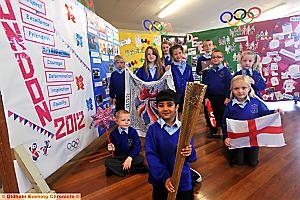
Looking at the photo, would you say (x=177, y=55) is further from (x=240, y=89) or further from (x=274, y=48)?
(x=274, y=48)

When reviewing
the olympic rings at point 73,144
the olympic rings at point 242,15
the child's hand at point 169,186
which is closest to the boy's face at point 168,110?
the child's hand at point 169,186

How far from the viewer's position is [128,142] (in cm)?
224

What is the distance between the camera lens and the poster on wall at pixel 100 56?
119 inches

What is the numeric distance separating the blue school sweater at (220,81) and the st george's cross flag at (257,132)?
847 mm

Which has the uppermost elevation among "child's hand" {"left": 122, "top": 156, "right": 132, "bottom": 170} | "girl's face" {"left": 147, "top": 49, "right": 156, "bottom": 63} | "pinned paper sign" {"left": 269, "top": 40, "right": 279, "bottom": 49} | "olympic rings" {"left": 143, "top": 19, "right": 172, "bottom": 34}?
"olympic rings" {"left": 143, "top": 19, "right": 172, "bottom": 34}

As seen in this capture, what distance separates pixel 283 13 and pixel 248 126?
860 centimetres

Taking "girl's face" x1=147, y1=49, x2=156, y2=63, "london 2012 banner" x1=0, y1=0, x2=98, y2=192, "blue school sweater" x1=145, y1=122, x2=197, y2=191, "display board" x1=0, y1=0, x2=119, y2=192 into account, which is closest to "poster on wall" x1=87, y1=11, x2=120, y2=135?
"display board" x1=0, y1=0, x2=119, y2=192

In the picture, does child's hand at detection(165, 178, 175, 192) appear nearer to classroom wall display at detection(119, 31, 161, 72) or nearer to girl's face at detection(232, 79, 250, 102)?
girl's face at detection(232, 79, 250, 102)

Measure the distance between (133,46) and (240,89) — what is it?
343cm

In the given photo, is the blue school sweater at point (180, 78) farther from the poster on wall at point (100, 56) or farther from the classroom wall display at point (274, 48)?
the classroom wall display at point (274, 48)

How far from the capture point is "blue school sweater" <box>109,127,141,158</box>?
2.22m

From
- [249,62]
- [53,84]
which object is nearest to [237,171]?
[249,62]

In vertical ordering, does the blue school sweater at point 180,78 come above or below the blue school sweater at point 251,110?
above

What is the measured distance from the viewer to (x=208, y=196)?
1.66 meters
